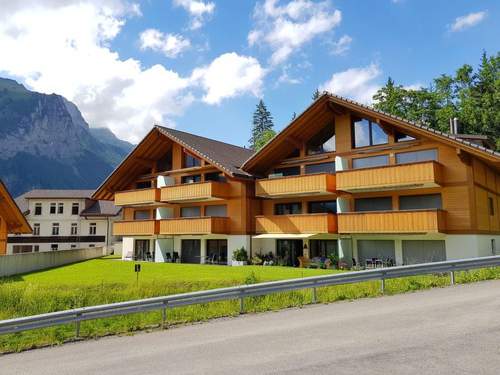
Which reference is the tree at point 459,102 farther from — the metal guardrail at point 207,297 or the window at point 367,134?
the metal guardrail at point 207,297

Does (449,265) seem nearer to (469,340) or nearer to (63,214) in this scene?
(469,340)

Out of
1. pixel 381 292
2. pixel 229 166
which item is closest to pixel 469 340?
pixel 381 292

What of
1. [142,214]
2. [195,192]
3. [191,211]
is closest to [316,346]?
[195,192]

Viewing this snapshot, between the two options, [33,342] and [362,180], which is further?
[362,180]

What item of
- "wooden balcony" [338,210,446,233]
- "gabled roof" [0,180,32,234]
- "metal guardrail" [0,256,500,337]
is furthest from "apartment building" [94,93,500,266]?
"metal guardrail" [0,256,500,337]

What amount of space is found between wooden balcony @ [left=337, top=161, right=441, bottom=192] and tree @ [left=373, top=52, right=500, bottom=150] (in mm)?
19306

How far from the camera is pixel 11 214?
93.3 ft

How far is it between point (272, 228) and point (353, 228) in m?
6.21

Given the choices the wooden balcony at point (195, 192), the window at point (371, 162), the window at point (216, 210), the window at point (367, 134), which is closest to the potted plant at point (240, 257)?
the window at point (216, 210)

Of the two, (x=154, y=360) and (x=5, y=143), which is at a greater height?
(x=5, y=143)

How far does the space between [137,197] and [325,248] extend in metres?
17.1

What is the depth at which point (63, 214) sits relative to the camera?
2414 inches

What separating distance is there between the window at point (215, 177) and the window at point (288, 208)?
15.5 ft

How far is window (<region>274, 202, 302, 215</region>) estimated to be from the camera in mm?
32406
